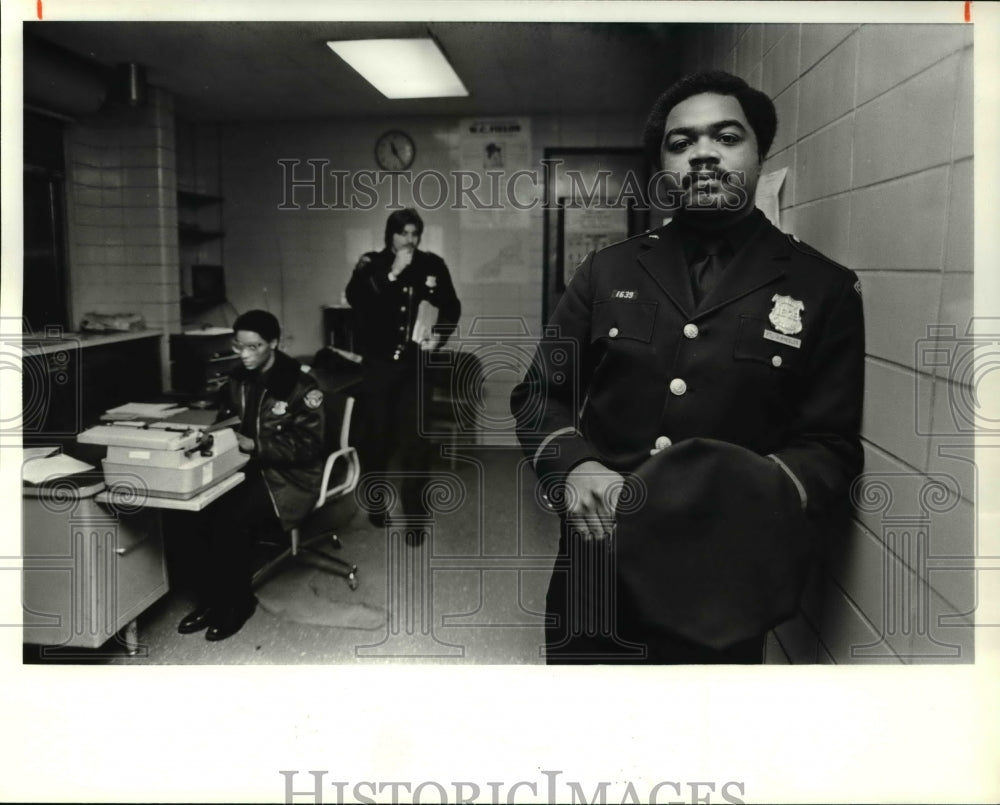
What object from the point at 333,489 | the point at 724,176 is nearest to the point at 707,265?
the point at 724,176

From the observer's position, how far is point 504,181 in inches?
54.7

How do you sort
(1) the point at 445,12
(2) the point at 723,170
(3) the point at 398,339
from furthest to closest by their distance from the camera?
(3) the point at 398,339 < (1) the point at 445,12 < (2) the point at 723,170

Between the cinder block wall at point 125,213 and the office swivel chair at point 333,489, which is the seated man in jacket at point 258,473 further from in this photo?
the cinder block wall at point 125,213

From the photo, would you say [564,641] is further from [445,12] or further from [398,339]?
[445,12]

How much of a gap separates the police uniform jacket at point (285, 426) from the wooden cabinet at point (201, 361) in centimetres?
2

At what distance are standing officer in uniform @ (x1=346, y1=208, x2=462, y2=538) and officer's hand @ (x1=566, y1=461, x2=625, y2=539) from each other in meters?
0.31

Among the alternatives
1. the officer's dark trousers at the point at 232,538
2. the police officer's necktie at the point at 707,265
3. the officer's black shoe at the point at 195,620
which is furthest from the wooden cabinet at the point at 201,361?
the police officer's necktie at the point at 707,265

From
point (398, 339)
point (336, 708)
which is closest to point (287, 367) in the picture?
point (398, 339)

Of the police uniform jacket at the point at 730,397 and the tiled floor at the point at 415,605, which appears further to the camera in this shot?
the tiled floor at the point at 415,605

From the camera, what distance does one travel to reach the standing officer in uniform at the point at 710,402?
119 centimetres

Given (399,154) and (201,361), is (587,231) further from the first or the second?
(201,361)

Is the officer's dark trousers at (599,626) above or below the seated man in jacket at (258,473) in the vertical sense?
below

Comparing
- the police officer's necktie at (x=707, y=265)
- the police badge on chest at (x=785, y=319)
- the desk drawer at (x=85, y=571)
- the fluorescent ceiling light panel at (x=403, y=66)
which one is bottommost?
the desk drawer at (x=85, y=571)

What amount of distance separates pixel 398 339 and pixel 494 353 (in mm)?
205
